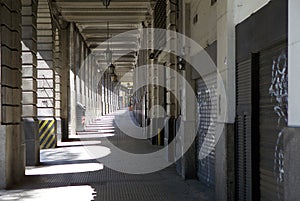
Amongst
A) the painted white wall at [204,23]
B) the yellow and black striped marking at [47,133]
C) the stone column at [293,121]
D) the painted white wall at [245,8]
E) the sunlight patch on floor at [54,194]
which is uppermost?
the painted white wall at [204,23]

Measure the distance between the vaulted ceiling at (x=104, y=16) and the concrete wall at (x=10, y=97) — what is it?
8.05m

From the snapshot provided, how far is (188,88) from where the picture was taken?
1030 centimetres

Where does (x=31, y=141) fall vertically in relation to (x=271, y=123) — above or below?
below

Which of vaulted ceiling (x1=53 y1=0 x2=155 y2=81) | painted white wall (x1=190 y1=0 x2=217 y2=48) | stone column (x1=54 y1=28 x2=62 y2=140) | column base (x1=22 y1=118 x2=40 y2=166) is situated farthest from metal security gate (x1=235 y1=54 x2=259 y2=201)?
stone column (x1=54 y1=28 x2=62 y2=140)

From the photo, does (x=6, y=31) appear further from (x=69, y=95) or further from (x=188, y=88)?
(x=69, y=95)

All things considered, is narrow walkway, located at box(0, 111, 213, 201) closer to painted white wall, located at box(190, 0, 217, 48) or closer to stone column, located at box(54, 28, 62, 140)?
painted white wall, located at box(190, 0, 217, 48)

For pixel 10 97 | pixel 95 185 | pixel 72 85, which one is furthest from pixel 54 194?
pixel 72 85

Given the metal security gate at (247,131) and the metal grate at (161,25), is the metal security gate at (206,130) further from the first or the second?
the metal grate at (161,25)

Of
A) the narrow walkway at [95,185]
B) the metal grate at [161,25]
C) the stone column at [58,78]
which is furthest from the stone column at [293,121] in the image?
the stone column at [58,78]

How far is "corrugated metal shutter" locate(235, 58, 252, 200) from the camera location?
586 cm

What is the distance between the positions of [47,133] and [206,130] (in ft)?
29.2

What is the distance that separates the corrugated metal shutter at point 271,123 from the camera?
4852 millimetres

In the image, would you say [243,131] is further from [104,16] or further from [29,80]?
[104,16]

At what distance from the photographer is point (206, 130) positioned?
9164 mm
